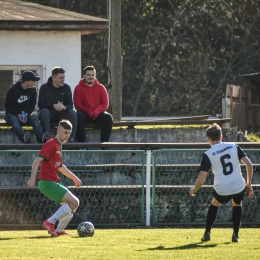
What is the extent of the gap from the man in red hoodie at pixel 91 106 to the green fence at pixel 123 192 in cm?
140

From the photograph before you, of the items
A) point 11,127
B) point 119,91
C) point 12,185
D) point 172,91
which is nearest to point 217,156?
point 12,185

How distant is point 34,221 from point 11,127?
3195mm

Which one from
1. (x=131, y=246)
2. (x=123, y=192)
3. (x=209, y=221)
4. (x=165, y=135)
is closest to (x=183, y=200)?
(x=123, y=192)

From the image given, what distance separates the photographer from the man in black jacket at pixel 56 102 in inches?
609

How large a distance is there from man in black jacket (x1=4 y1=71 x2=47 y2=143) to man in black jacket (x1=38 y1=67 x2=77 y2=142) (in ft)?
0.57

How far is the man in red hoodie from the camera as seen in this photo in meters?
15.7

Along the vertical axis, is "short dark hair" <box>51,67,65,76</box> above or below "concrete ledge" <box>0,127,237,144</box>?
above

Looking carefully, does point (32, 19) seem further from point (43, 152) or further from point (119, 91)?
point (43, 152)

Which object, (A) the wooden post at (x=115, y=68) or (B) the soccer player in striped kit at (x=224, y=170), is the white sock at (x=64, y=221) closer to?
(B) the soccer player in striped kit at (x=224, y=170)

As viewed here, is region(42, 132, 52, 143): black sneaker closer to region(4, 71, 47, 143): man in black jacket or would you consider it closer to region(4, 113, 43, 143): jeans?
region(4, 113, 43, 143): jeans

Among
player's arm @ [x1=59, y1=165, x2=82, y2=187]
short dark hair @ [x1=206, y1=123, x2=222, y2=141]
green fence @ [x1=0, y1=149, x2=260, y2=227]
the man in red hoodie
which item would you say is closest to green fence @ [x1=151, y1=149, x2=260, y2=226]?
green fence @ [x1=0, y1=149, x2=260, y2=227]

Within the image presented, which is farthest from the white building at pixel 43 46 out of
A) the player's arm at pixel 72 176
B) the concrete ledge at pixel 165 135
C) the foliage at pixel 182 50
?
the foliage at pixel 182 50

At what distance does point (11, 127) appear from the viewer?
16656 millimetres

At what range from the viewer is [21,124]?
51.6 feet
